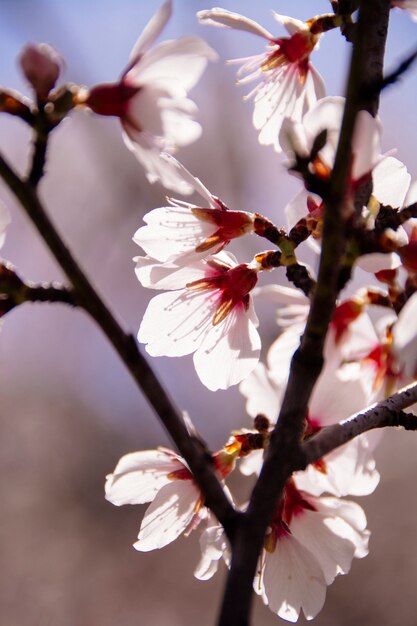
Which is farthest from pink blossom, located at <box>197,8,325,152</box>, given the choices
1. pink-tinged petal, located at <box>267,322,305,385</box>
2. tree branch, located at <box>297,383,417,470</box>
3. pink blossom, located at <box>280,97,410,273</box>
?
tree branch, located at <box>297,383,417,470</box>

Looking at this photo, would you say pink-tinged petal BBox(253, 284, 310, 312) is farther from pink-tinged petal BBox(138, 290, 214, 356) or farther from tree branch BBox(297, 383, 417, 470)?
tree branch BBox(297, 383, 417, 470)

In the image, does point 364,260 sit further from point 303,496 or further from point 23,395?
point 23,395

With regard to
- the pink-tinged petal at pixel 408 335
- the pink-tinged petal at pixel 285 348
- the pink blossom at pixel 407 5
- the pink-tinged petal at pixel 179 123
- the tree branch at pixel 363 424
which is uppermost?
the pink blossom at pixel 407 5

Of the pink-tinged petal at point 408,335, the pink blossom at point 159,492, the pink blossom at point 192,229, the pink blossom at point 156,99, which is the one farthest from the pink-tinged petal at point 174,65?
the pink blossom at point 159,492

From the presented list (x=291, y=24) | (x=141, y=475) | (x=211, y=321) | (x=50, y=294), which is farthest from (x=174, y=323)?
(x=291, y=24)

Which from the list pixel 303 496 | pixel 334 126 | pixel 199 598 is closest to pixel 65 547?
pixel 199 598

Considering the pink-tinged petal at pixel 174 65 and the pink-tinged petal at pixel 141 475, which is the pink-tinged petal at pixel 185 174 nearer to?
the pink-tinged petal at pixel 174 65
